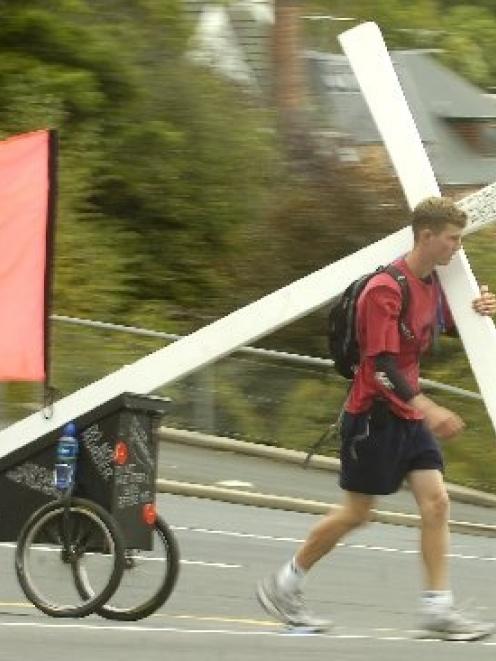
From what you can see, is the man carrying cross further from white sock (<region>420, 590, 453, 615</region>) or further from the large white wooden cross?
the large white wooden cross

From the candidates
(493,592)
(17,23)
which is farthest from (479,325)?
(17,23)

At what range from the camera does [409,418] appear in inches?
396

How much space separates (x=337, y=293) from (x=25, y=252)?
150 cm

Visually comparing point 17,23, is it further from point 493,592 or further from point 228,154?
point 493,592

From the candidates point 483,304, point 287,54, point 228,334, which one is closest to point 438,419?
point 483,304

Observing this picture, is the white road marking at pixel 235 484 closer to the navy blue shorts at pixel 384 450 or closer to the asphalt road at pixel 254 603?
the asphalt road at pixel 254 603

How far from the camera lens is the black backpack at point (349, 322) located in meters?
9.95

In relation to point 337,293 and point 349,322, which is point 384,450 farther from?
point 337,293

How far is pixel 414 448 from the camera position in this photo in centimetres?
1009

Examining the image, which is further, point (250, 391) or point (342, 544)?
point (250, 391)

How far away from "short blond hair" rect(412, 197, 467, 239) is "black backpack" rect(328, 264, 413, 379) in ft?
0.75

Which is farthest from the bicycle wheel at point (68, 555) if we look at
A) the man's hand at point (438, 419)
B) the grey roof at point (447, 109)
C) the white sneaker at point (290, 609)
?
the grey roof at point (447, 109)

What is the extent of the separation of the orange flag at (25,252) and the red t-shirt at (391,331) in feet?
5.15

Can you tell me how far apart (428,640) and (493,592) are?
125 inches
